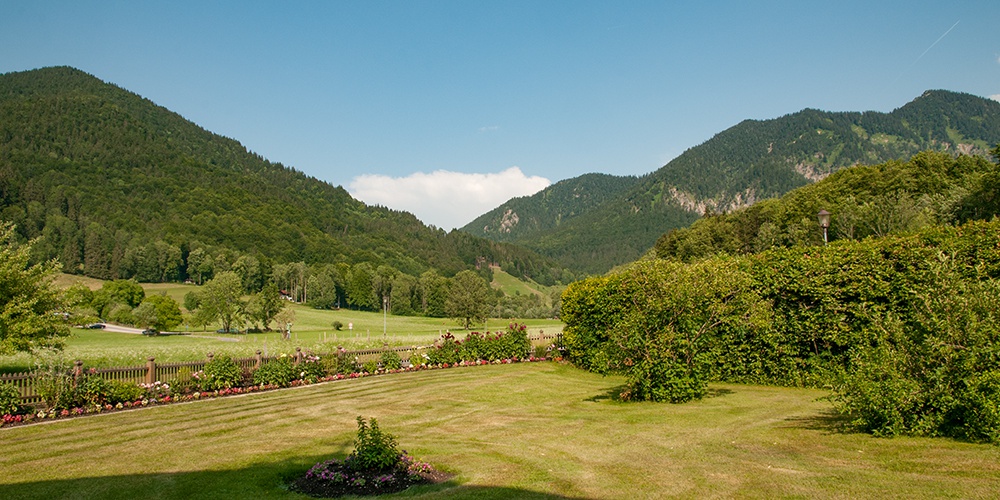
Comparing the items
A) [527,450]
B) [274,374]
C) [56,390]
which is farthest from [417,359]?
[527,450]

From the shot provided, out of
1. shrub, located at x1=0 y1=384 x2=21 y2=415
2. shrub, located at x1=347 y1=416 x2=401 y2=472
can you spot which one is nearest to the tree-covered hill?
shrub, located at x1=347 y1=416 x2=401 y2=472

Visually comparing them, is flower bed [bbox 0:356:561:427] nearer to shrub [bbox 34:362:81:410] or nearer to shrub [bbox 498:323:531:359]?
shrub [bbox 34:362:81:410]

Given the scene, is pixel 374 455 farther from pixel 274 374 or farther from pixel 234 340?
pixel 234 340

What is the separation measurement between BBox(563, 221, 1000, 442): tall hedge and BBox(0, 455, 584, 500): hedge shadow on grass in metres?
5.47

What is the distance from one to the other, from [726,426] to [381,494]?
5.96 m

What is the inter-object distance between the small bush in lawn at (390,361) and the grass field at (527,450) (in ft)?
25.2

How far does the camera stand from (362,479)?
6840mm

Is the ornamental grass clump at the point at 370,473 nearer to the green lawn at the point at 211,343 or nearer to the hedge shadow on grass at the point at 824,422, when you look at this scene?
the hedge shadow on grass at the point at 824,422

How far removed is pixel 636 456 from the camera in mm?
7621

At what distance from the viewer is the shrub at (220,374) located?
16703 millimetres

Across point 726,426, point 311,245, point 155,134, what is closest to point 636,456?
point 726,426

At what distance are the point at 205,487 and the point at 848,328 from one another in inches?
524

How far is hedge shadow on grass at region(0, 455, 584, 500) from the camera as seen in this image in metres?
6.36

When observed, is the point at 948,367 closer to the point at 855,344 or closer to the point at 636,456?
the point at 636,456
